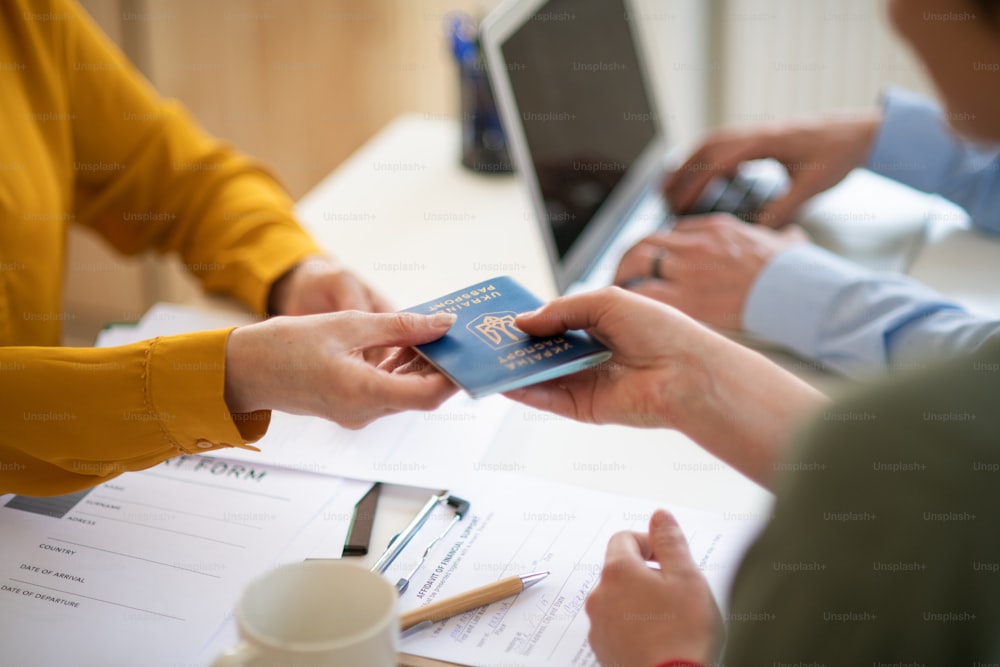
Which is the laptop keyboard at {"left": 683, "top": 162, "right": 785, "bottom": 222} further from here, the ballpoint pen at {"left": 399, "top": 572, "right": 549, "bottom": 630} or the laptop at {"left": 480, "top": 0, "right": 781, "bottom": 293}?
the ballpoint pen at {"left": 399, "top": 572, "right": 549, "bottom": 630}

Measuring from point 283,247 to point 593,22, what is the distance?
580 millimetres

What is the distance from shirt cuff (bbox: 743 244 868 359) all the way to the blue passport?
14.5 inches

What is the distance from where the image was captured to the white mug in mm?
549

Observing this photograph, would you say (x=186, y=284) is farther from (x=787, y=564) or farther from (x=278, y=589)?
(x=787, y=564)

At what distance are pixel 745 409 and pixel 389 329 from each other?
33cm

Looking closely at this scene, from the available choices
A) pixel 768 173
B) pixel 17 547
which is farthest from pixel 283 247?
pixel 768 173

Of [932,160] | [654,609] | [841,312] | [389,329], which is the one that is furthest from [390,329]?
[932,160]

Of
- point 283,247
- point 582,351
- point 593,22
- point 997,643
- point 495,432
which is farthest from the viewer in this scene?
point 593,22

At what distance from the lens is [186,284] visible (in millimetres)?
2812

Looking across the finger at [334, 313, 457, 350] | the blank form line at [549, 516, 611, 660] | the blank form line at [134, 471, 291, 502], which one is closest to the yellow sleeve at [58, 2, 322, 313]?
the blank form line at [134, 471, 291, 502]

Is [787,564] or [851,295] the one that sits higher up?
[787,564]

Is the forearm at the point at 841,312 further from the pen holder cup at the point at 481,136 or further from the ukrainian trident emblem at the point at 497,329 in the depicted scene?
the pen holder cup at the point at 481,136

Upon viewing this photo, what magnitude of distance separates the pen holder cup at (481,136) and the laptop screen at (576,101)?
Result: 25 centimetres

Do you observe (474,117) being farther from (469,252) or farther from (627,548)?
(627,548)
